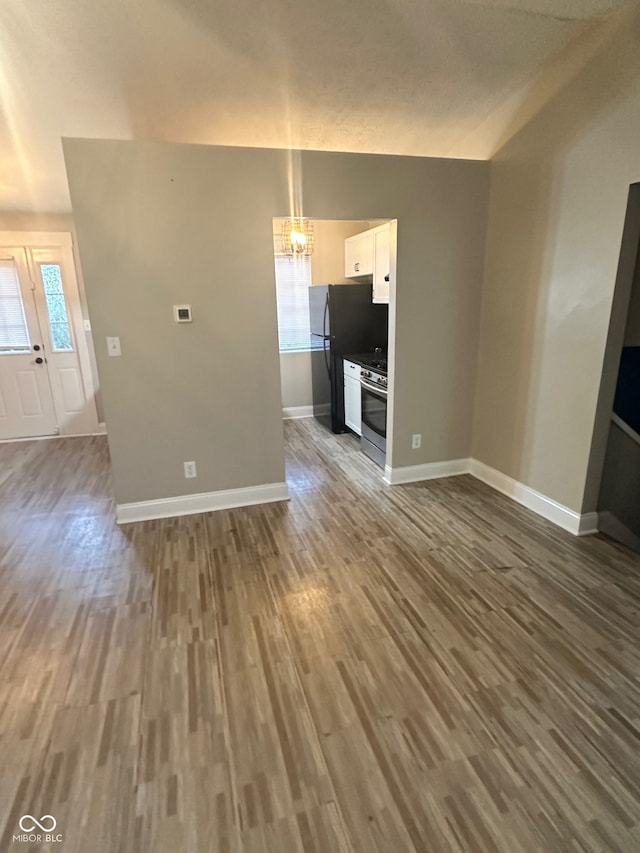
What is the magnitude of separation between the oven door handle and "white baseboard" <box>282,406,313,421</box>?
5.75 ft

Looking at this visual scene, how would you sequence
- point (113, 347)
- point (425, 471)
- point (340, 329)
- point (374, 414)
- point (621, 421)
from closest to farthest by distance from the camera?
point (621, 421), point (113, 347), point (425, 471), point (374, 414), point (340, 329)

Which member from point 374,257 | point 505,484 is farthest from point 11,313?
point 505,484

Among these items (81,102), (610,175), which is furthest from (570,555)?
(81,102)

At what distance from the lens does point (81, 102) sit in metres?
2.66

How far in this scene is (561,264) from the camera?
8.89 ft

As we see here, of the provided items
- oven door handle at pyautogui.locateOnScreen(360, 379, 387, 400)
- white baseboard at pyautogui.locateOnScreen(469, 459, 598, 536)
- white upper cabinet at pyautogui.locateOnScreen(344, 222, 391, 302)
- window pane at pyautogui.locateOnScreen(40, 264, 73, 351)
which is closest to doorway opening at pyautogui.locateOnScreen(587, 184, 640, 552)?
white baseboard at pyautogui.locateOnScreen(469, 459, 598, 536)

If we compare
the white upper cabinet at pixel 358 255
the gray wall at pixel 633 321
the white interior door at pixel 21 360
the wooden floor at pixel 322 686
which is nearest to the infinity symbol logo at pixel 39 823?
the wooden floor at pixel 322 686

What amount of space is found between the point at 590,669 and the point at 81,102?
4.07m

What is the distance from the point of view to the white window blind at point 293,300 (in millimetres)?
5398

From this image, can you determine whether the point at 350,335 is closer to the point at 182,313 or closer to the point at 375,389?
the point at 375,389

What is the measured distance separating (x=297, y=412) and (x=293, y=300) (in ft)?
4.80

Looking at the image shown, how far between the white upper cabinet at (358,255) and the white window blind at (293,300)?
0.53m

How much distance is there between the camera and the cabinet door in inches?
161

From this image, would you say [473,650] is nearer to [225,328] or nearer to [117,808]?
[117,808]
